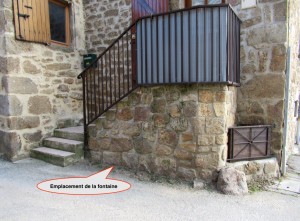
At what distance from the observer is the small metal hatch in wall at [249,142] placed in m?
3.08

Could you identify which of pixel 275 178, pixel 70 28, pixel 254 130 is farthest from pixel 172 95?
pixel 70 28

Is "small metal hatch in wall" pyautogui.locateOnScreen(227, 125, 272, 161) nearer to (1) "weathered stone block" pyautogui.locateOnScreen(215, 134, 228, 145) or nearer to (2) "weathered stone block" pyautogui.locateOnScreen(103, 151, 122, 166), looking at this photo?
(1) "weathered stone block" pyautogui.locateOnScreen(215, 134, 228, 145)

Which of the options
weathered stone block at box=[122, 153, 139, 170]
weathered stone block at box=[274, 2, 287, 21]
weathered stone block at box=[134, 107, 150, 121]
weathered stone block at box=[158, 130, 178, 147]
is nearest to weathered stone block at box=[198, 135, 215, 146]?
weathered stone block at box=[158, 130, 178, 147]

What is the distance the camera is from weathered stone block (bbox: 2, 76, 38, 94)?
12.3ft

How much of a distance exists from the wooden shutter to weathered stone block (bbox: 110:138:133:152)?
2.42 m

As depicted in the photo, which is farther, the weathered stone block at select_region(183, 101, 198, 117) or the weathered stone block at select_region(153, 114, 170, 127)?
the weathered stone block at select_region(153, 114, 170, 127)

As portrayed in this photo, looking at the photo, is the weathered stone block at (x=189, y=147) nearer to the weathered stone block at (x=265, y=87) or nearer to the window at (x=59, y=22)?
the weathered stone block at (x=265, y=87)

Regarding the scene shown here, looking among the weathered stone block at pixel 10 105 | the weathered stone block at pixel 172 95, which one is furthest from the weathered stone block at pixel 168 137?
the weathered stone block at pixel 10 105

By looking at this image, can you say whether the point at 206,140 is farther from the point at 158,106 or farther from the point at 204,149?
the point at 158,106

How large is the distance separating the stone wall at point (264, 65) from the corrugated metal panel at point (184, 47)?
0.96 metres

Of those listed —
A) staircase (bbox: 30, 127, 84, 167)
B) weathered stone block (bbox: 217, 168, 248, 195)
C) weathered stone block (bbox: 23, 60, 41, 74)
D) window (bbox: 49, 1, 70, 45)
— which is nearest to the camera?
weathered stone block (bbox: 217, 168, 248, 195)

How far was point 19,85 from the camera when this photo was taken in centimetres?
389

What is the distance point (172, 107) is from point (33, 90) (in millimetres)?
2712

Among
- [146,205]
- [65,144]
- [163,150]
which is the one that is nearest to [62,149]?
[65,144]
